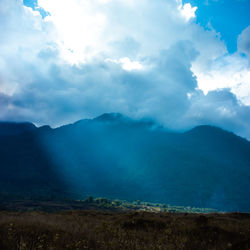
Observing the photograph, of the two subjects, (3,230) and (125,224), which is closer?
(3,230)

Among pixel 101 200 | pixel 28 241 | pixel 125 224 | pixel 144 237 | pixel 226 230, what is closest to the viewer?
pixel 28 241

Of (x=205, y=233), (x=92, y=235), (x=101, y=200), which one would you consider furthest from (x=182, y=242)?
(x=101, y=200)

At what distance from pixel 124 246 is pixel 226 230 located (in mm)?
6067

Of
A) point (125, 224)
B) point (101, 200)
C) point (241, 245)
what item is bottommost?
point (101, 200)

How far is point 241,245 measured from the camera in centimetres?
704

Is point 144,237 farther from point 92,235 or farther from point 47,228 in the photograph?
point 47,228

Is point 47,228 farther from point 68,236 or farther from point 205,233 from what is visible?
point 205,233

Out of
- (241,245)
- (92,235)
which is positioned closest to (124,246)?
(92,235)

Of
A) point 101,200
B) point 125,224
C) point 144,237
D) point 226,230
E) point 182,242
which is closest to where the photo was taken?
point 182,242

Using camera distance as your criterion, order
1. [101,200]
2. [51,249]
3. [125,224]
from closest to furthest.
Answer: [51,249] < [125,224] < [101,200]

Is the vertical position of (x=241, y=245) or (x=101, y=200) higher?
(x=241, y=245)

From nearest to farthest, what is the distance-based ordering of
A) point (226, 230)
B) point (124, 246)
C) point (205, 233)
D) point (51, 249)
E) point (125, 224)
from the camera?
point (51, 249) < point (124, 246) < point (205, 233) < point (226, 230) < point (125, 224)

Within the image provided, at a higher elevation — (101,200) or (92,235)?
(92,235)

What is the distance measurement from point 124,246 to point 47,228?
3600 mm
